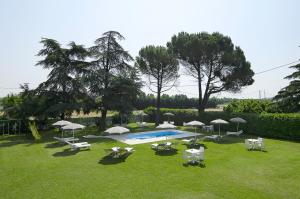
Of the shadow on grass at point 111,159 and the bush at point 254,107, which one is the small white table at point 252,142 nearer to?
the shadow on grass at point 111,159

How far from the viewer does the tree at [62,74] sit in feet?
77.1

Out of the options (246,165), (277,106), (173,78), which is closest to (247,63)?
Result: (277,106)

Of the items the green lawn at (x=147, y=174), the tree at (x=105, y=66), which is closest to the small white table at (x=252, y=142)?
the green lawn at (x=147, y=174)

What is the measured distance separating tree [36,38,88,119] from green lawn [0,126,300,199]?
367 inches

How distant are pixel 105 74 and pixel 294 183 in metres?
20.7

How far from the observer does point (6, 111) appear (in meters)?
22.0

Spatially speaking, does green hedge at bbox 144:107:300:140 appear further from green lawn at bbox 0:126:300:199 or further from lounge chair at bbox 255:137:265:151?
lounge chair at bbox 255:137:265:151

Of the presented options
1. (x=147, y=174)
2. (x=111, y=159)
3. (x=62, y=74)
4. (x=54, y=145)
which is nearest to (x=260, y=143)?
(x=147, y=174)

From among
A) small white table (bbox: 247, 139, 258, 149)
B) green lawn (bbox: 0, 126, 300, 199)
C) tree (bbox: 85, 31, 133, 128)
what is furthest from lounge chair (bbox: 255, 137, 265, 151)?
tree (bbox: 85, 31, 133, 128)

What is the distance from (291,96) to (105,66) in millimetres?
20606

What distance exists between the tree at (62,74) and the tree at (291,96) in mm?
21637

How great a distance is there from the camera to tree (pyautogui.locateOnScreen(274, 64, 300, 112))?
72.6ft

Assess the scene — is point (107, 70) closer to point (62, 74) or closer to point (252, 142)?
point (62, 74)

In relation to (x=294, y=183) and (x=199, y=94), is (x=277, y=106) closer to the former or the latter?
(x=199, y=94)
